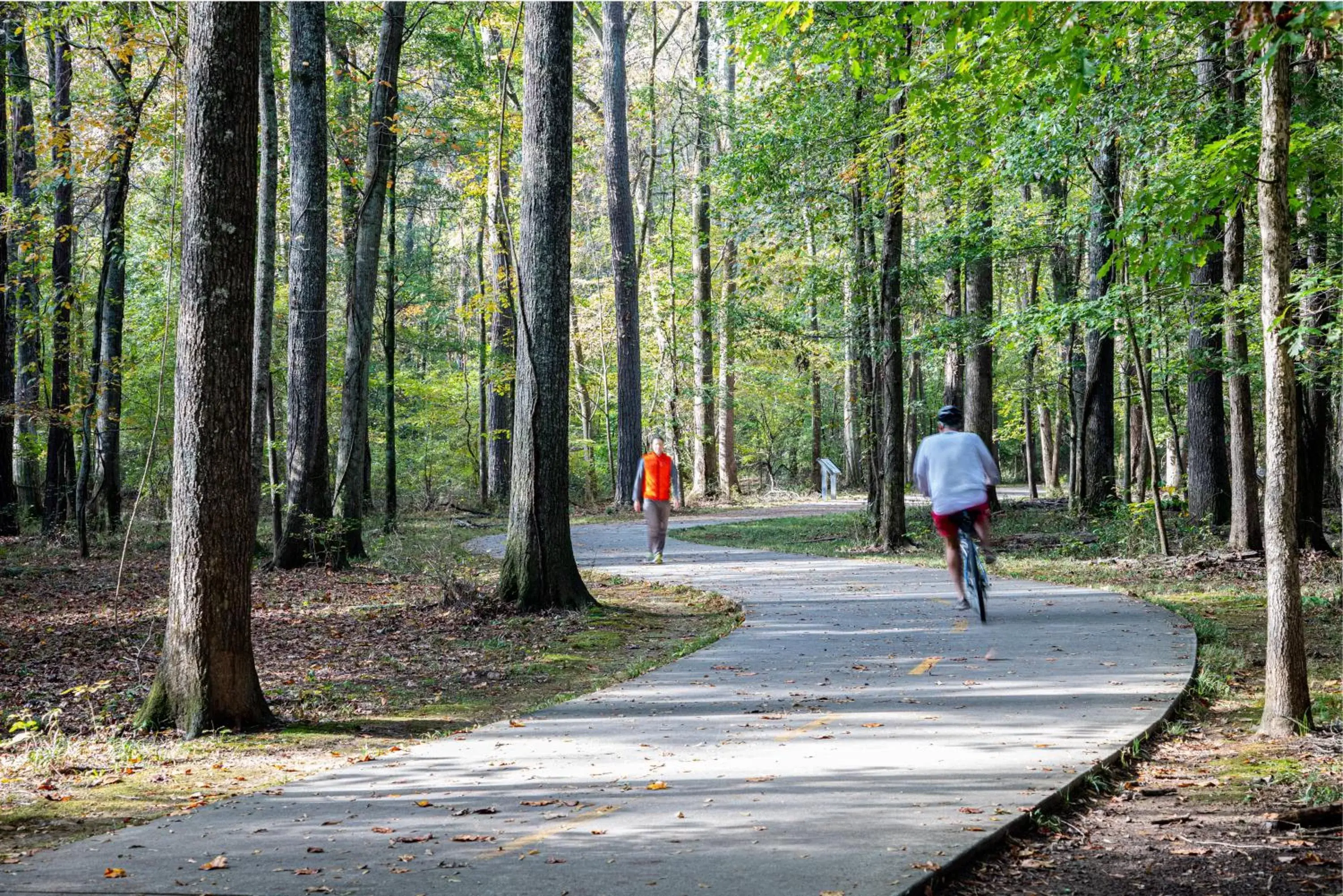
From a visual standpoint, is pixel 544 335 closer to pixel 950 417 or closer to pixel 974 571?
pixel 950 417

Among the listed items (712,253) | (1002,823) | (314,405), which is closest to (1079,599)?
(1002,823)

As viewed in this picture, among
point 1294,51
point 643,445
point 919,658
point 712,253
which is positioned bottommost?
point 919,658

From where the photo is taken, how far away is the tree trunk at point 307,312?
16.3 m

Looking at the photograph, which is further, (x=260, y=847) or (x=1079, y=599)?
(x=1079, y=599)

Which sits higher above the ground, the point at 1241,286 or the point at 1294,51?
the point at 1294,51

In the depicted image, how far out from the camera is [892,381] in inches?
706

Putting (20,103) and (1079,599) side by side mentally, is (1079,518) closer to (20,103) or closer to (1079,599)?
(1079,599)

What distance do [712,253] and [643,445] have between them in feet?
25.7

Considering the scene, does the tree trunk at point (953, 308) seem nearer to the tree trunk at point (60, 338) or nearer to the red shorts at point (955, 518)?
the red shorts at point (955, 518)

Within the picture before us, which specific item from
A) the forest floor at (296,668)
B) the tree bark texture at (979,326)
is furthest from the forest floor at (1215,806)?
the tree bark texture at (979,326)

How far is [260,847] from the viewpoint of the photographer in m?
4.45

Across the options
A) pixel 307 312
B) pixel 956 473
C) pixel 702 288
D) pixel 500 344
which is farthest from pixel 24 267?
pixel 956 473

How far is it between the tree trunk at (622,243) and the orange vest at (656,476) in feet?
40.4

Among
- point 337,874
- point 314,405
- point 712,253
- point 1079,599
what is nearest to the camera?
point 337,874
